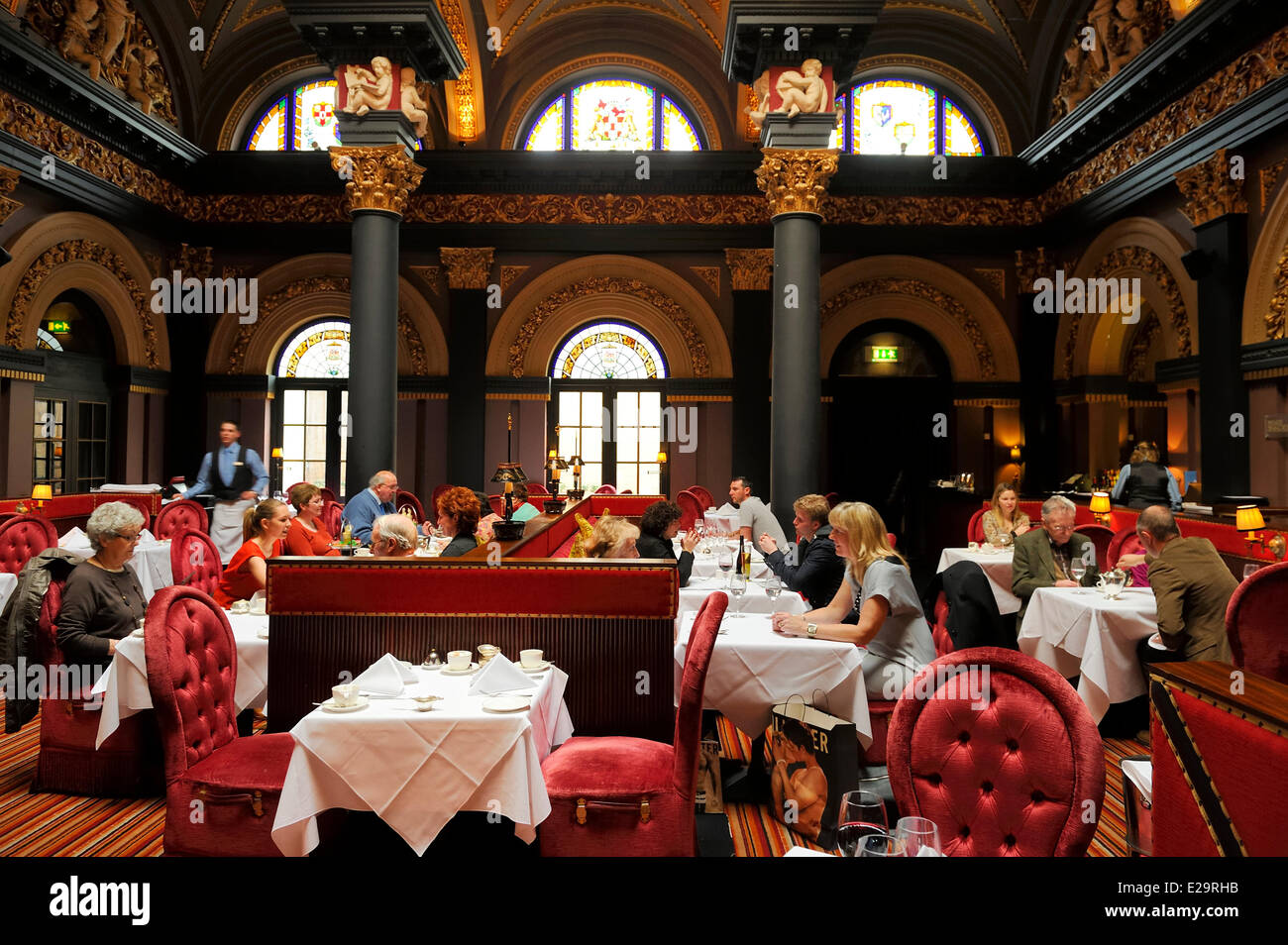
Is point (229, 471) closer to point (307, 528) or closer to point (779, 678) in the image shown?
point (307, 528)

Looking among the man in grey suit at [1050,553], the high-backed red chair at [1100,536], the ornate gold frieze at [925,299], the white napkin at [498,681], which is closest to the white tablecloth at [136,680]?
the white napkin at [498,681]

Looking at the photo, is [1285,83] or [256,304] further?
[256,304]

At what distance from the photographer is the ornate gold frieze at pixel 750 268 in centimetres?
1349

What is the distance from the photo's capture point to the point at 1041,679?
2.25 meters

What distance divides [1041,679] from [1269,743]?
558mm

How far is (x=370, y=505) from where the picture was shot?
24.9ft

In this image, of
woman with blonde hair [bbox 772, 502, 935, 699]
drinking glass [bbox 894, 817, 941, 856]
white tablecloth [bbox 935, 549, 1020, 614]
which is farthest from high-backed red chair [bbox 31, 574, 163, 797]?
white tablecloth [bbox 935, 549, 1020, 614]

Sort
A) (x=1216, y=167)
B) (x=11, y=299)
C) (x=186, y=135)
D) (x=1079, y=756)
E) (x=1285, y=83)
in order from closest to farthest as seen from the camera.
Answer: (x=1079, y=756), (x=1285, y=83), (x=1216, y=167), (x=11, y=299), (x=186, y=135)

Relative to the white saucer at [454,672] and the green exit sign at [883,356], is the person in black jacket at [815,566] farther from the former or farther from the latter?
the green exit sign at [883,356]

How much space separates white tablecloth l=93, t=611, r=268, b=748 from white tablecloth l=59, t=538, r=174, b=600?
11.3ft

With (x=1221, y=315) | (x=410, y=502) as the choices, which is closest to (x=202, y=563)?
(x=410, y=502)

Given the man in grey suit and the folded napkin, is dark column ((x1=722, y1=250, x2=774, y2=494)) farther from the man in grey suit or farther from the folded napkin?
the folded napkin

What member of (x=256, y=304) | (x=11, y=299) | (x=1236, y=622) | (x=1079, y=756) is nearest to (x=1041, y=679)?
(x=1079, y=756)

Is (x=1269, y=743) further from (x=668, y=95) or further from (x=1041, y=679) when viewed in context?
(x=668, y=95)
